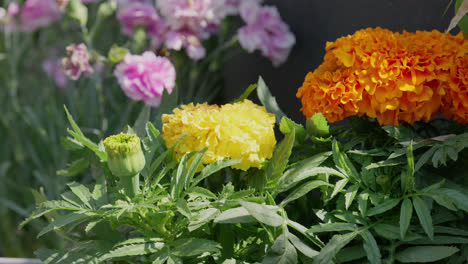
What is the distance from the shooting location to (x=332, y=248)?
1.82ft

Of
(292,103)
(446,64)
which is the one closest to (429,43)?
(446,64)

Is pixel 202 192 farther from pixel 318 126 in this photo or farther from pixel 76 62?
pixel 76 62

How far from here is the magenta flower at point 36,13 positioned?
1.43m

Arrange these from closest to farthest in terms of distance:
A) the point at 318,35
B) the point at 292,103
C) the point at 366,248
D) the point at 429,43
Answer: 1. the point at 366,248
2. the point at 429,43
3. the point at 318,35
4. the point at 292,103

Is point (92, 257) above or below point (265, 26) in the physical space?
below

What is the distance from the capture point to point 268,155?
655 mm

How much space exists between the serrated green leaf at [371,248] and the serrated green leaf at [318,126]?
0.51 feet

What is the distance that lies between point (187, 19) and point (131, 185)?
0.64 m

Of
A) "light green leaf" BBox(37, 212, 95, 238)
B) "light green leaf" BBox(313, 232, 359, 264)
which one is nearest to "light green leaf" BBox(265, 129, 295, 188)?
"light green leaf" BBox(313, 232, 359, 264)

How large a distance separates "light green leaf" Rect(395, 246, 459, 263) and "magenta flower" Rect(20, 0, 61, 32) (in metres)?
1.26

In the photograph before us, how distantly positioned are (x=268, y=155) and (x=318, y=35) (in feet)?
1.81

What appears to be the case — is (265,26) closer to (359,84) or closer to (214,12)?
(214,12)

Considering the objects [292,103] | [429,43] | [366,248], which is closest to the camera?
[366,248]

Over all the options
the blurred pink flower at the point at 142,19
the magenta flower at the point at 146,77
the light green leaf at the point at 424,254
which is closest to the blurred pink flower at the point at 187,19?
the blurred pink flower at the point at 142,19
